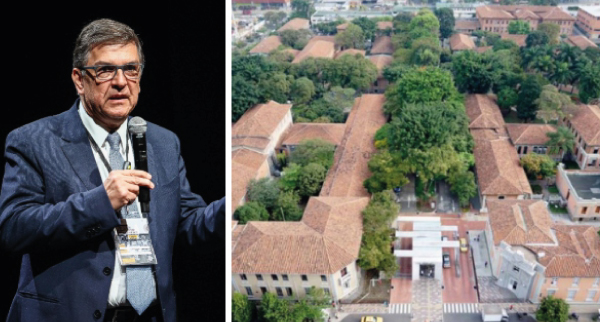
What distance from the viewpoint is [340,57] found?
8.62m

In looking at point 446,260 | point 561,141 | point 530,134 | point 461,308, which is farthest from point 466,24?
point 461,308

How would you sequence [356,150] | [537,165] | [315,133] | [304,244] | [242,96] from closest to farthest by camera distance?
1. [304,244]
2. [537,165]
3. [356,150]
4. [315,133]
5. [242,96]

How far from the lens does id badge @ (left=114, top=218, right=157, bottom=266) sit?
1.50 metres

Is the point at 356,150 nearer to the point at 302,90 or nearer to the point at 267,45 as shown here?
the point at 302,90

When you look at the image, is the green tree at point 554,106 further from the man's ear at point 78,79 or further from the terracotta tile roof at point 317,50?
the man's ear at point 78,79

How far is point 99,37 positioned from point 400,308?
13.1 feet

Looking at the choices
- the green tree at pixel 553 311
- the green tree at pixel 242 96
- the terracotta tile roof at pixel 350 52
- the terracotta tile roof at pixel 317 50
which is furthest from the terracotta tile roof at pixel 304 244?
the terracotta tile roof at pixel 350 52

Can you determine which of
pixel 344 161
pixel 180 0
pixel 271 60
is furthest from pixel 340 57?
pixel 180 0

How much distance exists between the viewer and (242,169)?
20.4 feet

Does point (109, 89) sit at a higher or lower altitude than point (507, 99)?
higher

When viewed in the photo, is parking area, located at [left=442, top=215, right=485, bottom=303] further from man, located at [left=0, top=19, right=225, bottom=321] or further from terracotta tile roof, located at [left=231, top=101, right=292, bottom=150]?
man, located at [left=0, top=19, right=225, bottom=321]

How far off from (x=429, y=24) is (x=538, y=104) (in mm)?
3211

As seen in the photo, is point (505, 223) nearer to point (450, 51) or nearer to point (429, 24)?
point (450, 51)

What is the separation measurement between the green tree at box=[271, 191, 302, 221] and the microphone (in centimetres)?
411
